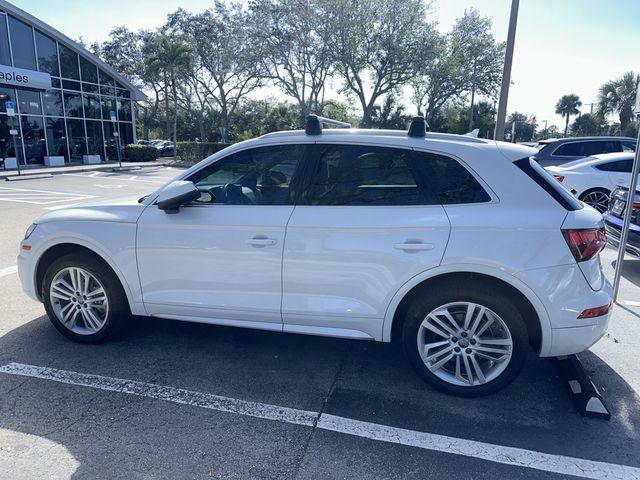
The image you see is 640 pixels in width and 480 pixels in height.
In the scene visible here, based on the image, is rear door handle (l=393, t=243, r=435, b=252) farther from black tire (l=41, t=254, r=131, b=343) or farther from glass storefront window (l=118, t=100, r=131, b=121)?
glass storefront window (l=118, t=100, r=131, b=121)

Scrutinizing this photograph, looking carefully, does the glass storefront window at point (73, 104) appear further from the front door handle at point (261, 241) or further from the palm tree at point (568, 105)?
the palm tree at point (568, 105)

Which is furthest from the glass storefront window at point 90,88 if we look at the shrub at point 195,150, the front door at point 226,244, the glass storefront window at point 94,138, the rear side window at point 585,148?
the front door at point 226,244

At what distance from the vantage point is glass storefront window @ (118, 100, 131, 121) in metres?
30.8

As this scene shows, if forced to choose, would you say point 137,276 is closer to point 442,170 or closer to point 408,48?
point 442,170

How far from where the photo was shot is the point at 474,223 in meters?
2.96

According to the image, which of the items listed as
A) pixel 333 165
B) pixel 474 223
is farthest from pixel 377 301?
pixel 333 165

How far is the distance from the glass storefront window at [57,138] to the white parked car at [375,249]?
86.5ft

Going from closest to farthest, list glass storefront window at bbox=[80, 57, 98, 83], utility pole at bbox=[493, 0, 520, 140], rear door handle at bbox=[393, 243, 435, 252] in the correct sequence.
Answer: rear door handle at bbox=[393, 243, 435, 252], utility pole at bbox=[493, 0, 520, 140], glass storefront window at bbox=[80, 57, 98, 83]

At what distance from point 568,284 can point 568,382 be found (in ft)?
2.71

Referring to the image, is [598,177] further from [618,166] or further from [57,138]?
[57,138]

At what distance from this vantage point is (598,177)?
359 inches


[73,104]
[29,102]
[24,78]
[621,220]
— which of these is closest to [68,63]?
[73,104]

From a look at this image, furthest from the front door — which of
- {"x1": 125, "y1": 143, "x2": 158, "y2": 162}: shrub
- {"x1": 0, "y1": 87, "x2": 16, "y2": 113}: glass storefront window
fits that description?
{"x1": 125, "y1": 143, "x2": 158, "y2": 162}: shrub

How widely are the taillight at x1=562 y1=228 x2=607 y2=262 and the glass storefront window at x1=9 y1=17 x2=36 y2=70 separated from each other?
93.7ft
